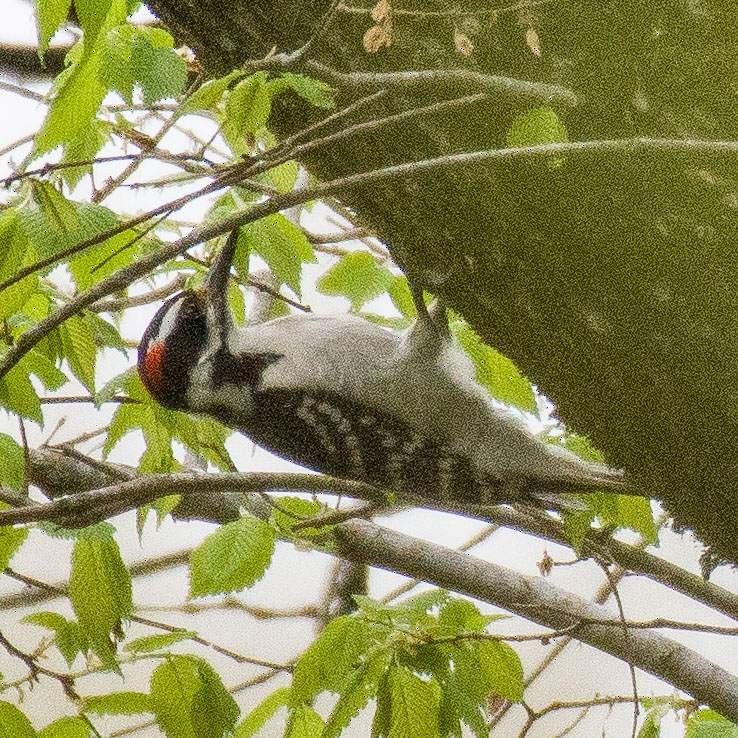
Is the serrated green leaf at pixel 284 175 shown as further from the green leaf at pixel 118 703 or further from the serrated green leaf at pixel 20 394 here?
the green leaf at pixel 118 703

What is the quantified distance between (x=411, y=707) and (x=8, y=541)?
0.71 metres

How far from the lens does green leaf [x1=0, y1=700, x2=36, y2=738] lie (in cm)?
156

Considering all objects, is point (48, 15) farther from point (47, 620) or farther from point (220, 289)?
point (47, 620)

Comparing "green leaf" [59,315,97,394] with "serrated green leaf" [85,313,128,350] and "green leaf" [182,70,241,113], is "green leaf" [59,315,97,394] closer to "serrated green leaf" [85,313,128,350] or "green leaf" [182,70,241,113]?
"serrated green leaf" [85,313,128,350]

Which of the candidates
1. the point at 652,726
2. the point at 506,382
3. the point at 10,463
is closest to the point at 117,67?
the point at 10,463

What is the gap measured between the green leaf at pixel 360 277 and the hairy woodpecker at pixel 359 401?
97 mm

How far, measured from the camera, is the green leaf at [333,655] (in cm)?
159

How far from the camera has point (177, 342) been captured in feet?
6.70

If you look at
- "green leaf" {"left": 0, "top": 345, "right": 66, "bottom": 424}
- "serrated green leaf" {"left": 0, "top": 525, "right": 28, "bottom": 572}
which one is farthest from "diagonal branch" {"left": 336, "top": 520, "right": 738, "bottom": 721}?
"green leaf" {"left": 0, "top": 345, "right": 66, "bottom": 424}

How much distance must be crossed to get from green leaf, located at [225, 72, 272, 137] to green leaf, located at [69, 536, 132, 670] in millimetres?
746

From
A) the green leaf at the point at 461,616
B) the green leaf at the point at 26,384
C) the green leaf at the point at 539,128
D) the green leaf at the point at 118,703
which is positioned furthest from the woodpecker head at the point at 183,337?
the green leaf at the point at 539,128

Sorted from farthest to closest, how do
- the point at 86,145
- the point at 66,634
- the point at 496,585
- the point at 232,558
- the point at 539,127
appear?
the point at 496,585 < the point at 66,634 < the point at 232,558 < the point at 86,145 < the point at 539,127

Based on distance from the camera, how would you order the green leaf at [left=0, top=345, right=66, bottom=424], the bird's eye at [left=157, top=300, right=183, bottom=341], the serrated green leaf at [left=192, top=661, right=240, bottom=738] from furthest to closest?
the bird's eye at [left=157, top=300, right=183, bottom=341] → the serrated green leaf at [left=192, top=661, right=240, bottom=738] → the green leaf at [left=0, top=345, right=66, bottom=424]

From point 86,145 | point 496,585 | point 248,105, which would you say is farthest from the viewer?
point 496,585
